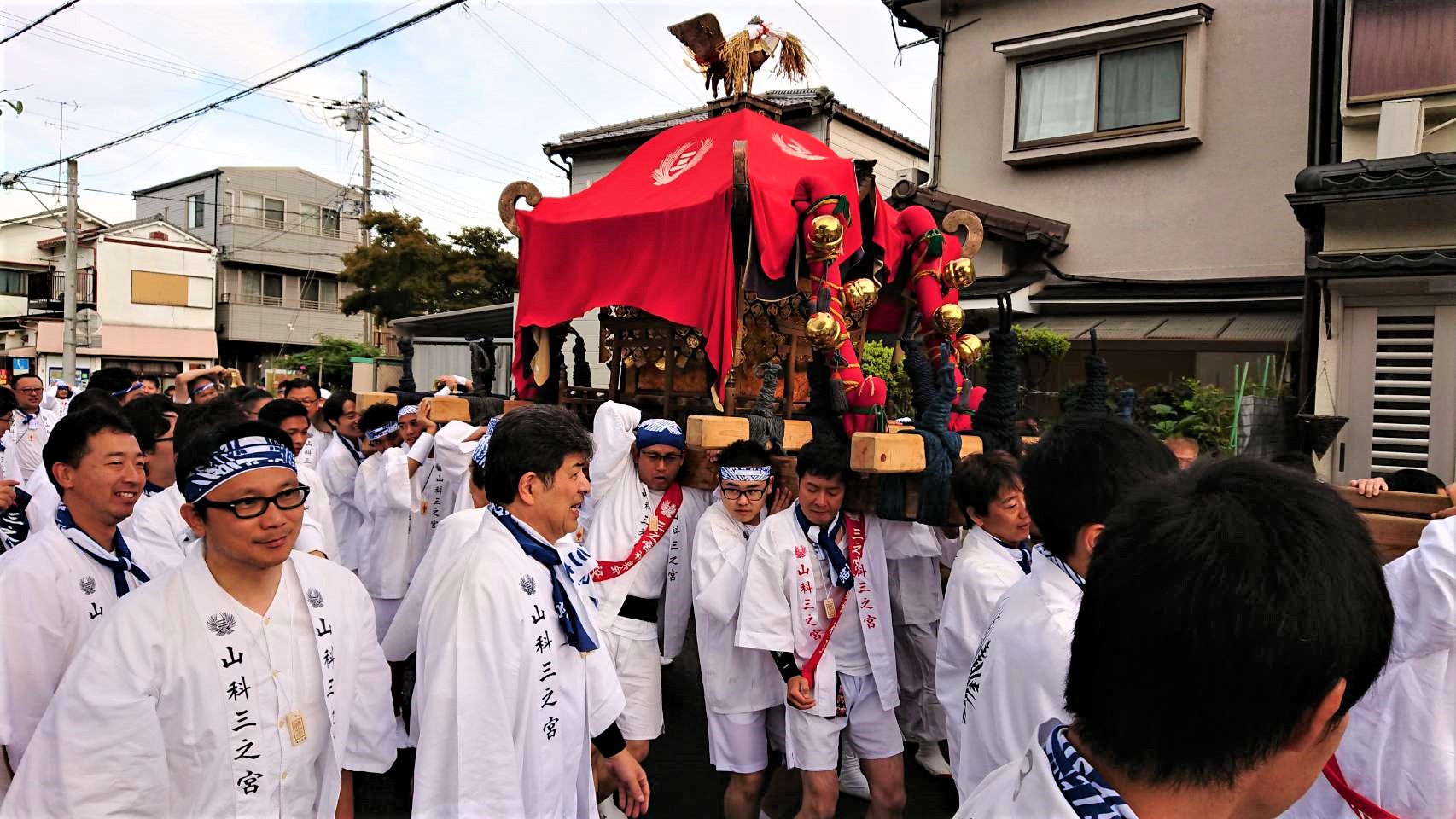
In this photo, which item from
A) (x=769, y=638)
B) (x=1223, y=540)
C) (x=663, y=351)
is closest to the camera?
(x=1223, y=540)

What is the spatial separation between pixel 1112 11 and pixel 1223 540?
1142cm

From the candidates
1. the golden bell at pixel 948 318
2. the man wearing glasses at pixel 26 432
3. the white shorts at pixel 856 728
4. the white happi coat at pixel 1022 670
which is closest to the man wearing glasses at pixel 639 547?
the white shorts at pixel 856 728

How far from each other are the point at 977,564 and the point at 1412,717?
3.68 ft

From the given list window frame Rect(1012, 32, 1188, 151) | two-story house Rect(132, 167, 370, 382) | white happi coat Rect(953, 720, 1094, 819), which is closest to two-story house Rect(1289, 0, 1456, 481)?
window frame Rect(1012, 32, 1188, 151)

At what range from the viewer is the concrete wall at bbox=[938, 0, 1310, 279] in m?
9.75

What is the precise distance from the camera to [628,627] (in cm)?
413

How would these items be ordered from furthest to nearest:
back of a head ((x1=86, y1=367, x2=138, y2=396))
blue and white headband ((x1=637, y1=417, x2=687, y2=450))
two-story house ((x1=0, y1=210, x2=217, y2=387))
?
two-story house ((x1=0, y1=210, x2=217, y2=387)) < back of a head ((x1=86, y1=367, x2=138, y2=396)) < blue and white headband ((x1=637, y1=417, x2=687, y2=450))

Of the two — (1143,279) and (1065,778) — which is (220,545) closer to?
(1065,778)

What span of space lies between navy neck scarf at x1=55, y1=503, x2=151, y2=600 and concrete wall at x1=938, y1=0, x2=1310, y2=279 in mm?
10156

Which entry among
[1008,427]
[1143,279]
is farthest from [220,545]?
[1143,279]

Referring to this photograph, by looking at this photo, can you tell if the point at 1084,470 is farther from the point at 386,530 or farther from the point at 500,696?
the point at 386,530

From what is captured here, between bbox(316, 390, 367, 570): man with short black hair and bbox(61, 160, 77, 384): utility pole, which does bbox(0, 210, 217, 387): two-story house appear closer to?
bbox(61, 160, 77, 384): utility pole

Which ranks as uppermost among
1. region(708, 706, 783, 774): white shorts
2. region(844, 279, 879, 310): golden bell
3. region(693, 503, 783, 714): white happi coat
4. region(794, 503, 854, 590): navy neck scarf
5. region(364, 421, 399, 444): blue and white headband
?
region(844, 279, 879, 310): golden bell

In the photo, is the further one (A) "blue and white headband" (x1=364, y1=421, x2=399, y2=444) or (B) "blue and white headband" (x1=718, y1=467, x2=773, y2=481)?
(A) "blue and white headband" (x1=364, y1=421, x2=399, y2=444)
